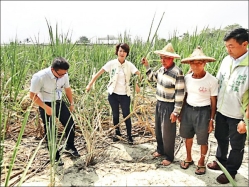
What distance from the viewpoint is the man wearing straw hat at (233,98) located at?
189 cm

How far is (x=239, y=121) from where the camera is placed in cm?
202

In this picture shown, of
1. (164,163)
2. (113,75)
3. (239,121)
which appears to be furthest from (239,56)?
(113,75)

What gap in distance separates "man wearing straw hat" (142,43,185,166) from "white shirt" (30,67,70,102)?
0.97 metres

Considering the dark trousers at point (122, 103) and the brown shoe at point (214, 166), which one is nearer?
the brown shoe at point (214, 166)

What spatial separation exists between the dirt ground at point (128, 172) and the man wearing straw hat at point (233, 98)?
256 mm

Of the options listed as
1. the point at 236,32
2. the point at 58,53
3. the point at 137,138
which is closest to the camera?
the point at 236,32

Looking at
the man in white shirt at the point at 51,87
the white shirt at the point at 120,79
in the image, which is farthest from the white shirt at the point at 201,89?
the man in white shirt at the point at 51,87

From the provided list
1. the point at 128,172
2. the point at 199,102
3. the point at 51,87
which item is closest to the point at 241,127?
the point at 199,102

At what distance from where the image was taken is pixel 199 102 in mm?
2199

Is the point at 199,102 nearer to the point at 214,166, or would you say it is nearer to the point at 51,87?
the point at 214,166

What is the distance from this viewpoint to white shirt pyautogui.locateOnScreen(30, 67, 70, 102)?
225 cm

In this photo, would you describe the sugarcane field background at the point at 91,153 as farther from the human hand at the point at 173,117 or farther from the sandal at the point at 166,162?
the human hand at the point at 173,117

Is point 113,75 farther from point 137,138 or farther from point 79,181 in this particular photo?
point 79,181

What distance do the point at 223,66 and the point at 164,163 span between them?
106 cm
